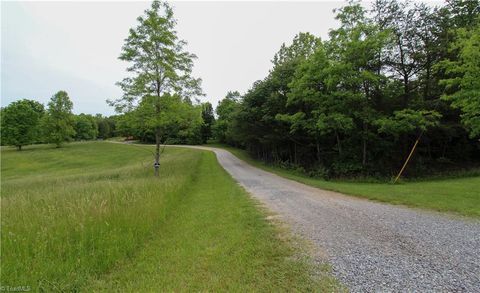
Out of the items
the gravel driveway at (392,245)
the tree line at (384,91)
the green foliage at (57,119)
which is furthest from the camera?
the green foliage at (57,119)

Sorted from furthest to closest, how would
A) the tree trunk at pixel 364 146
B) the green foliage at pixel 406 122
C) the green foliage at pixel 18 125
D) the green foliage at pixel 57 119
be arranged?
1. the green foliage at pixel 57 119
2. the green foliage at pixel 18 125
3. the tree trunk at pixel 364 146
4. the green foliage at pixel 406 122

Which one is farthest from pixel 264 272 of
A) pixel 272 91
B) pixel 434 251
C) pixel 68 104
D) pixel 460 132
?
pixel 68 104

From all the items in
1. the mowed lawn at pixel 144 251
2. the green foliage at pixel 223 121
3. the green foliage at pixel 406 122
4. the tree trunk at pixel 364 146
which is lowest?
the mowed lawn at pixel 144 251

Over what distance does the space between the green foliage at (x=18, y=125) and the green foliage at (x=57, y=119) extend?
2.36 m

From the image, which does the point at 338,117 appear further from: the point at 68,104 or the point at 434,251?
the point at 68,104

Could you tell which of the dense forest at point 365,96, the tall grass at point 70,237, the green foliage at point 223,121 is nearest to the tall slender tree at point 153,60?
the dense forest at point 365,96

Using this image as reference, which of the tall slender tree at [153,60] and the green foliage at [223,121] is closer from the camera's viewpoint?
the tall slender tree at [153,60]

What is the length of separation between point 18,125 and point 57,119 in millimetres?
6462

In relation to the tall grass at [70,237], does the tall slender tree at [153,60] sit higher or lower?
higher

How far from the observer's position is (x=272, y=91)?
23.2 m

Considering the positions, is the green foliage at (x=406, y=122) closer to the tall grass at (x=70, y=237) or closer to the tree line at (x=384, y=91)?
the tree line at (x=384, y=91)

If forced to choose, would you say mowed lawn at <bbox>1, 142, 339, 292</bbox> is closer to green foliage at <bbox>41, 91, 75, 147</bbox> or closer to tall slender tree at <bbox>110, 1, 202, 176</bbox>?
tall slender tree at <bbox>110, 1, 202, 176</bbox>

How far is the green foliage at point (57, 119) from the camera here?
4306cm

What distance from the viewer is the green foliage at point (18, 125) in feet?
133
